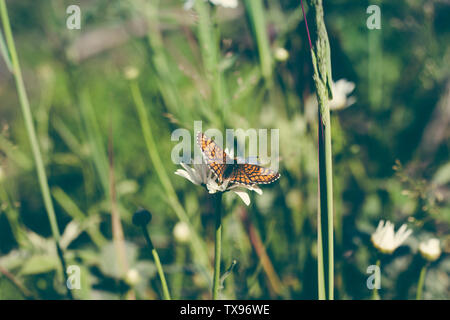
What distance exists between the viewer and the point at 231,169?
0.54 meters

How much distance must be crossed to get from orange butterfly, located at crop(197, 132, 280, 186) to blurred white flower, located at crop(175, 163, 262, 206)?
Result: 10mm

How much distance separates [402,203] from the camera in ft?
3.20

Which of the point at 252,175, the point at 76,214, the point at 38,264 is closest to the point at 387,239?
the point at 252,175

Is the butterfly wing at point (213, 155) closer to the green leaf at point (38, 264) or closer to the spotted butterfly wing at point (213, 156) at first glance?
the spotted butterfly wing at point (213, 156)

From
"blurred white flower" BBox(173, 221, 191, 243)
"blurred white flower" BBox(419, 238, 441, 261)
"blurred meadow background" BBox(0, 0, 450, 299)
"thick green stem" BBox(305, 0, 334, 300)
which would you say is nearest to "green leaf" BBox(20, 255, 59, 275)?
"blurred meadow background" BBox(0, 0, 450, 299)

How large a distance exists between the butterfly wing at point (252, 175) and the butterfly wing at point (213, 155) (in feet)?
0.07

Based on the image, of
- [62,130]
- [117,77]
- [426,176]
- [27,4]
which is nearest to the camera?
[426,176]

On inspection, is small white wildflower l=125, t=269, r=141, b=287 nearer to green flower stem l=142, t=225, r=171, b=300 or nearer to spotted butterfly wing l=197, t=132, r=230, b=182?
green flower stem l=142, t=225, r=171, b=300

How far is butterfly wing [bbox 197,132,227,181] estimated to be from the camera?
1.68 ft

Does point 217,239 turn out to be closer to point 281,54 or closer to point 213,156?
point 213,156

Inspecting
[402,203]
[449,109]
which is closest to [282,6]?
[449,109]

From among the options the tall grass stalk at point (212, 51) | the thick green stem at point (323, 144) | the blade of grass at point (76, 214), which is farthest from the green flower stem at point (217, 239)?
the blade of grass at point (76, 214)
